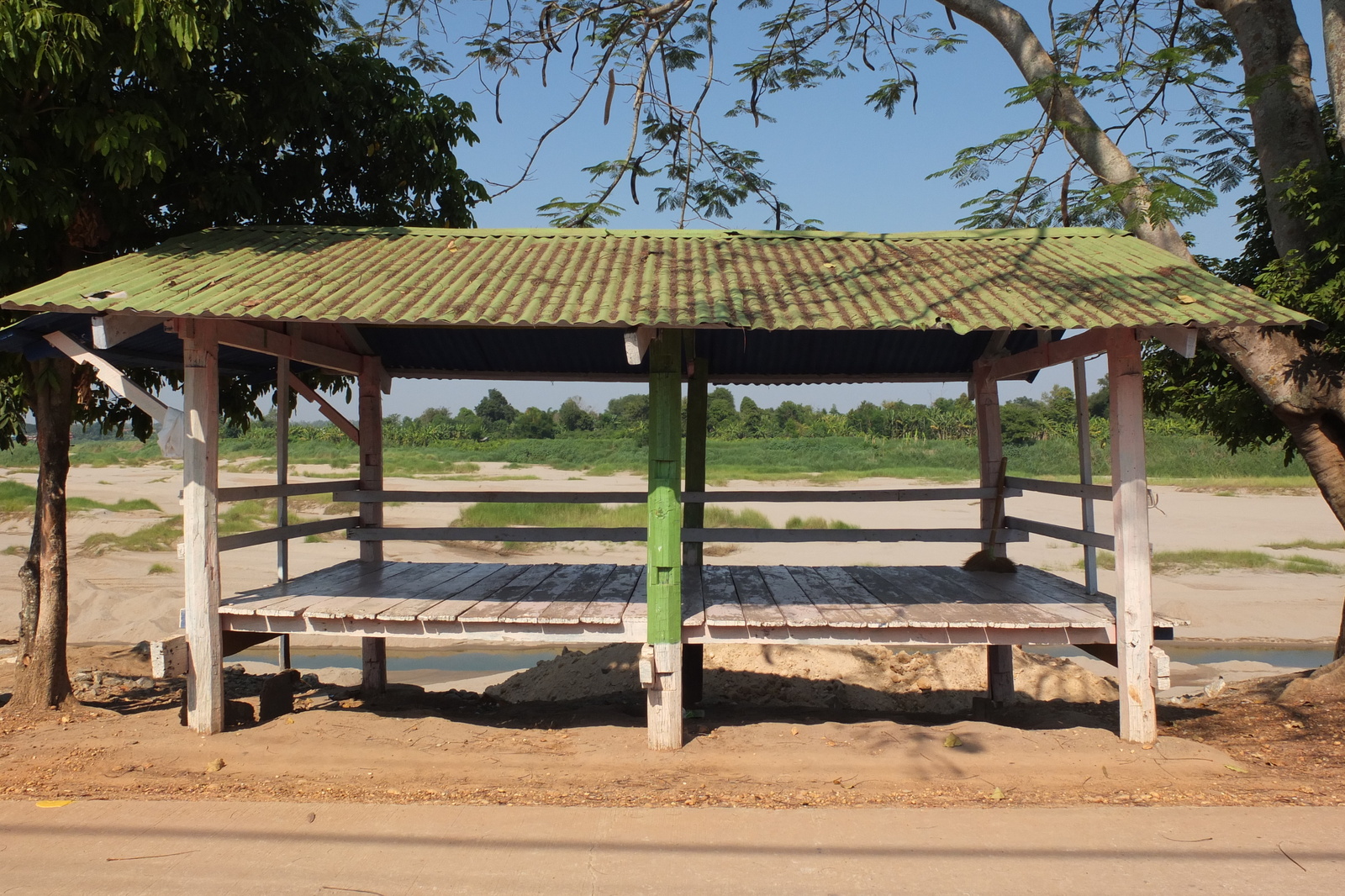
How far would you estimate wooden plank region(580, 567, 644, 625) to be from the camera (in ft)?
18.5

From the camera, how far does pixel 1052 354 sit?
652 centimetres

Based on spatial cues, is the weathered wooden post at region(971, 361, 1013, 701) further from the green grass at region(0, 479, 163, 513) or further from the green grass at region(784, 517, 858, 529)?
the green grass at region(0, 479, 163, 513)

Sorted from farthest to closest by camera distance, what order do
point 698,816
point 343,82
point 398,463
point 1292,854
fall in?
point 398,463 → point 343,82 → point 698,816 → point 1292,854

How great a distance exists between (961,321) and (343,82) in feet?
21.4

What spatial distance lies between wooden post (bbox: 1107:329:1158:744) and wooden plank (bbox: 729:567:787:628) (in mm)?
2206

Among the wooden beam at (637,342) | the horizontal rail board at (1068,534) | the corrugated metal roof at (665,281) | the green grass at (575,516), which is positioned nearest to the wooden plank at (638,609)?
the wooden beam at (637,342)

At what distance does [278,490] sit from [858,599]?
448 cm

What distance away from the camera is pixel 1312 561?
19.4m

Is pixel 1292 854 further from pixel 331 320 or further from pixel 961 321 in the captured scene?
pixel 331 320

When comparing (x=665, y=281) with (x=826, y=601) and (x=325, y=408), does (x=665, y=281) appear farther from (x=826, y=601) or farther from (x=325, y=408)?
(x=325, y=408)

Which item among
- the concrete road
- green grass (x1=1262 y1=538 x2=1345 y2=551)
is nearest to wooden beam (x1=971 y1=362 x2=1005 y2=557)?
the concrete road

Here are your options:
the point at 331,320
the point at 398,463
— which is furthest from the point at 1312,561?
the point at 398,463

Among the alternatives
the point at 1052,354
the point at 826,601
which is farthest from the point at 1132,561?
the point at 826,601

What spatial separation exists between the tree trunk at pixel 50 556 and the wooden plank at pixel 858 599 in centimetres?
593
